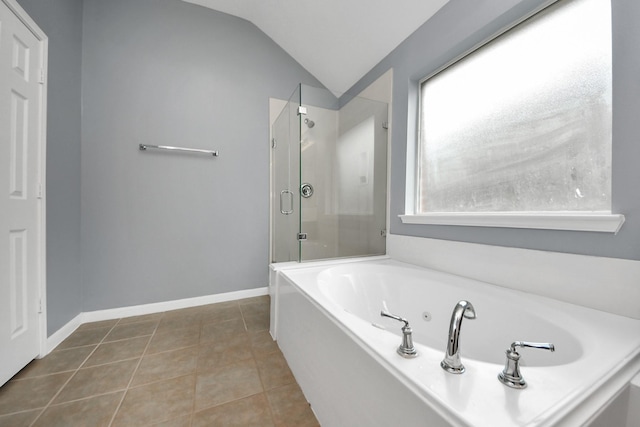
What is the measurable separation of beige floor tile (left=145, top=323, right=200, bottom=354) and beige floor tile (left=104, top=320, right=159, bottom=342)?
90mm

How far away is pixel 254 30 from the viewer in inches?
93.6

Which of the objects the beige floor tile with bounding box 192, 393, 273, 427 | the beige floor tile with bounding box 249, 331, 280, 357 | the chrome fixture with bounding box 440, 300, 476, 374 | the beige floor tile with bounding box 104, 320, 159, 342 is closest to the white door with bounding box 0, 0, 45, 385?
the beige floor tile with bounding box 104, 320, 159, 342

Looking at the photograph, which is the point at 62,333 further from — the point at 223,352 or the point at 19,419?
the point at 223,352

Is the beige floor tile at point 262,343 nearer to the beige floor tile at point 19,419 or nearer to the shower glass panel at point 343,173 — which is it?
the shower glass panel at point 343,173

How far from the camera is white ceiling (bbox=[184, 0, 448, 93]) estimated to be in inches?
65.4

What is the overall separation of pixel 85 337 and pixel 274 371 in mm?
1392

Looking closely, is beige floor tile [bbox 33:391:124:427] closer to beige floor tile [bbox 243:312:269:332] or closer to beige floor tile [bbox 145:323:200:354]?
beige floor tile [bbox 145:323:200:354]

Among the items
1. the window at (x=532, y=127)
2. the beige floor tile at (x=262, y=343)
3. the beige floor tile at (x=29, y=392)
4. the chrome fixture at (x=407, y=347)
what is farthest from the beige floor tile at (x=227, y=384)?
the window at (x=532, y=127)

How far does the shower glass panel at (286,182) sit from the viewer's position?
76.9 inches

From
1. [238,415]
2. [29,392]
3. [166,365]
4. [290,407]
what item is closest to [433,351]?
[290,407]

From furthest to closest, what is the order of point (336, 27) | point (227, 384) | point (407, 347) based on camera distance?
point (336, 27)
point (227, 384)
point (407, 347)

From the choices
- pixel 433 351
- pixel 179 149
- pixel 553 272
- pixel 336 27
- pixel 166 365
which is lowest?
pixel 166 365

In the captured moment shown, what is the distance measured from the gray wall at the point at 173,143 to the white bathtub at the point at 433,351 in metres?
1.03

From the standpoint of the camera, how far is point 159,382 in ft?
3.93
